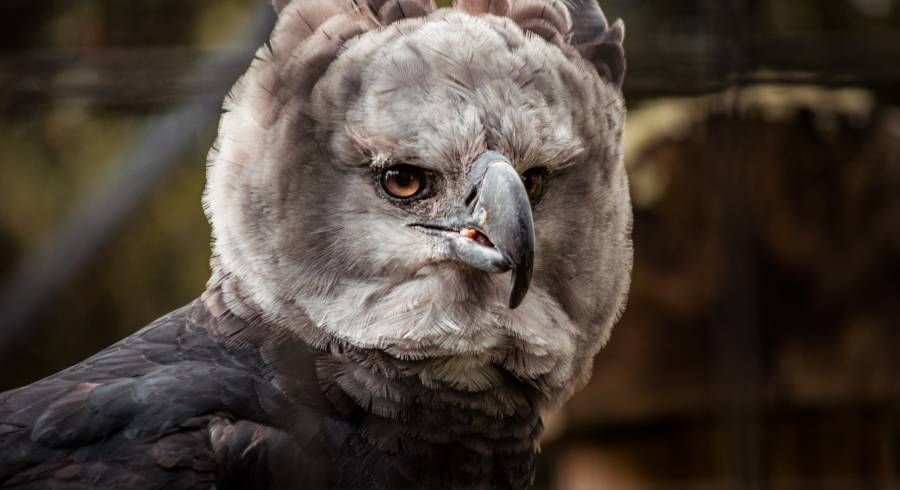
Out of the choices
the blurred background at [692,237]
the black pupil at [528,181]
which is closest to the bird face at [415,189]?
the black pupil at [528,181]

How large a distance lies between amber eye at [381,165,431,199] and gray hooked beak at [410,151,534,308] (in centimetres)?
7

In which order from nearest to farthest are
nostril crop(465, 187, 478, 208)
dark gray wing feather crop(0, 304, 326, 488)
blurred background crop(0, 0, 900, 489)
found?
dark gray wing feather crop(0, 304, 326, 488) < nostril crop(465, 187, 478, 208) < blurred background crop(0, 0, 900, 489)

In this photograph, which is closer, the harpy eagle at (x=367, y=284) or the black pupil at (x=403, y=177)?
the harpy eagle at (x=367, y=284)

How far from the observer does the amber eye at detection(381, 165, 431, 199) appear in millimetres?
1517

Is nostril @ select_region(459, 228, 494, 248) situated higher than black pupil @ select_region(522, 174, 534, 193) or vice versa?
black pupil @ select_region(522, 174, 534, 193)

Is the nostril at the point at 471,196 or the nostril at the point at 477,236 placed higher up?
the nostril at the point at 471,196

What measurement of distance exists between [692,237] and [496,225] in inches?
72.5

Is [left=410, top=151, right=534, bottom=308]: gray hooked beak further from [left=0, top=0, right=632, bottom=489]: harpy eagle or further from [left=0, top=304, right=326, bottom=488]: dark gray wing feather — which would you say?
[left=0, top=304, right=326, bottom=488]: dark gray wing feather

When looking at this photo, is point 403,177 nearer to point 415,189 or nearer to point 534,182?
point 415,189

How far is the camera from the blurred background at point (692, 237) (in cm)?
243

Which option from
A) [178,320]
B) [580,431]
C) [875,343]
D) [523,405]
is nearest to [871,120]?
[875,343]

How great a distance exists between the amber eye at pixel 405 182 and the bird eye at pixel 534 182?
0.16 m

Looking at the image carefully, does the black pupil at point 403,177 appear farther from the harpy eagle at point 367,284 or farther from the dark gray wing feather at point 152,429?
the dark gray wing feather at point 152,429

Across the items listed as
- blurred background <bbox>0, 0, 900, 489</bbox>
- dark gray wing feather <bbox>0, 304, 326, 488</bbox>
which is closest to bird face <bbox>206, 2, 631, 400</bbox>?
dark gray wing feather <bbox>0, 304, 326, 488</bbox>
